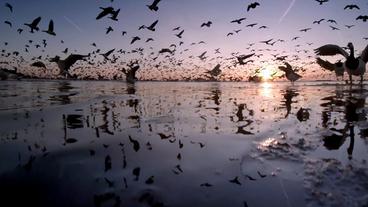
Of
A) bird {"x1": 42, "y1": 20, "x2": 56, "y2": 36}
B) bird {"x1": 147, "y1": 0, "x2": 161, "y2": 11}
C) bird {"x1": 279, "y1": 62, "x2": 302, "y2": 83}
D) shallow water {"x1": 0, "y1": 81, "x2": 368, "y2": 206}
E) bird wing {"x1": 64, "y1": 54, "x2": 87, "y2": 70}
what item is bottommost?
shallow water {"x1": 0, "y1": 81, "x2": 368, "y2": 206}

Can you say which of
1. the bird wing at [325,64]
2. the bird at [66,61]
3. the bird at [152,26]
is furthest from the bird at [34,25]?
the bird wing at [325,64]

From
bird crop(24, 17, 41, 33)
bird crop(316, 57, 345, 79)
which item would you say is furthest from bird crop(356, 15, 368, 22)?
bird crop(24, 17, 41, 33)

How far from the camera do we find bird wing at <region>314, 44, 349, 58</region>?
18.3 metres

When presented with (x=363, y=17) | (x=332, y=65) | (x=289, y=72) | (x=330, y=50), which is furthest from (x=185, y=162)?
(x=289, y=72)

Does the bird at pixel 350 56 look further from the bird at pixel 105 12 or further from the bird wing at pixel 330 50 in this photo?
the bird at pixel 105 12

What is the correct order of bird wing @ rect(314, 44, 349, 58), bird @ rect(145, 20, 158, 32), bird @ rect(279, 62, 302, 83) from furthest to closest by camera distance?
1. bird @ rect(279, 62, 302, 83)
2. bird wing @ rect(314, 44, 349, 58)
3. bird @ rect(145, 20, 158, 32)

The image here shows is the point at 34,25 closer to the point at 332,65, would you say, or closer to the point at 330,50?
the point at 330,50

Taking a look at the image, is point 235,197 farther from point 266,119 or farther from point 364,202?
point 266,119

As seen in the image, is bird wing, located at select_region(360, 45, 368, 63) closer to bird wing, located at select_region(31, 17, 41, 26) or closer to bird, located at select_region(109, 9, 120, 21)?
bird, located at select_region(109, 9, 120, 21)

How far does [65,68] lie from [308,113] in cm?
1318

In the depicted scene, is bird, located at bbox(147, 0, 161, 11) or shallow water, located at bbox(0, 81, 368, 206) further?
bird, located at bbox(147, 0, 161, 11)

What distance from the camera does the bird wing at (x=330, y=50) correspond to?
18.3m

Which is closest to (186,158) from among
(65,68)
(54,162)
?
(54,162)

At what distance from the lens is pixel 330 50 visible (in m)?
18.5
